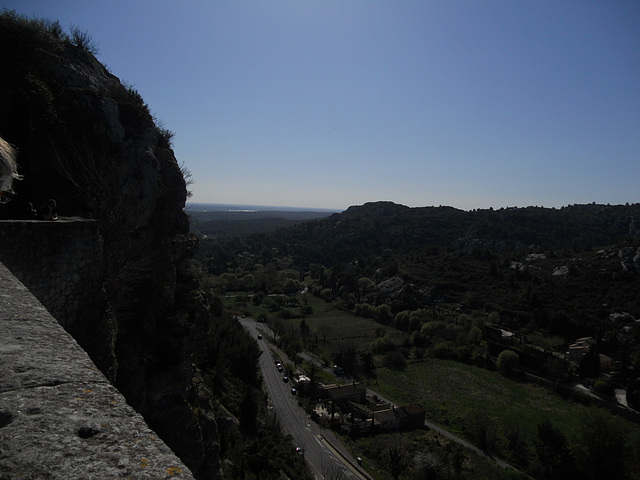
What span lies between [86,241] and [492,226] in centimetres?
15164

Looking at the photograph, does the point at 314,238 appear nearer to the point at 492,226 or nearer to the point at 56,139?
the point at 492,226

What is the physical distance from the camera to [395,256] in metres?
124

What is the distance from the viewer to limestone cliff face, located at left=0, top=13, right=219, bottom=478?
9.55m

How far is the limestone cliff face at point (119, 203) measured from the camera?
955 centimetres

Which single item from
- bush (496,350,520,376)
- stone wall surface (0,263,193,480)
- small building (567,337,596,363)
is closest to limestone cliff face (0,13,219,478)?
stone wall surface (0,263,193,480)

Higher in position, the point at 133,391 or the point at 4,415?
the point at 4,415

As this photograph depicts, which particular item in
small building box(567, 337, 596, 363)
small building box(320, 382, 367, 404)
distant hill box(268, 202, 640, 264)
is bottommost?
small building box(320, 382, 367, 404)

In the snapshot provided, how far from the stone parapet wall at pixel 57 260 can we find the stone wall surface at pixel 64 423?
290 centimetres

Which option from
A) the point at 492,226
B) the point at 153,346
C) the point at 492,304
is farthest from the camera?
the point at 492,226

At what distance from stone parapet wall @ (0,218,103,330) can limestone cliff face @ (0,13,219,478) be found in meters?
0.52

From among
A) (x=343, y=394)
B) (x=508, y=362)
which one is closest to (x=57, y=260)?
(x=343, y=394)

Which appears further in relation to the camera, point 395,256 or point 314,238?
point 314,238

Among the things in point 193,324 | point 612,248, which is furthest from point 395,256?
point 193,324

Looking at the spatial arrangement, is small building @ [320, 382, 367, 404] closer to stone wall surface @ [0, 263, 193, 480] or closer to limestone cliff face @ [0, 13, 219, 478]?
limestone cliff face @ [0, 13, 219, 478]
